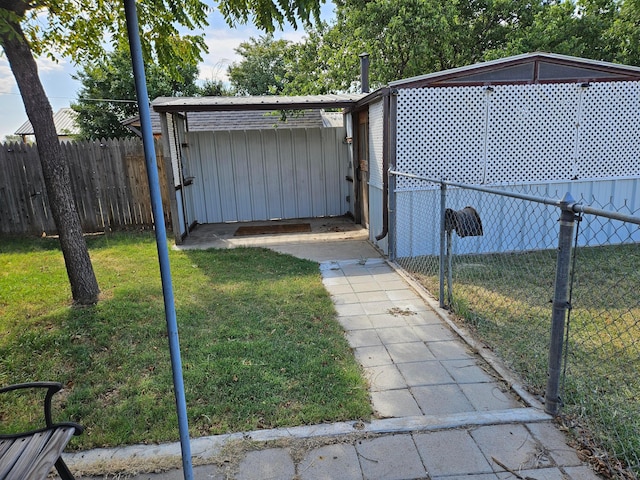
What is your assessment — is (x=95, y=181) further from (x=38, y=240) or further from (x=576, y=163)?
(x=576, y=163)

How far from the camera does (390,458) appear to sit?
217cm

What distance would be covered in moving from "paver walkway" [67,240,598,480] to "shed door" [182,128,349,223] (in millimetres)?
6818

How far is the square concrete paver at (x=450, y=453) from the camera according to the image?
2.08 m

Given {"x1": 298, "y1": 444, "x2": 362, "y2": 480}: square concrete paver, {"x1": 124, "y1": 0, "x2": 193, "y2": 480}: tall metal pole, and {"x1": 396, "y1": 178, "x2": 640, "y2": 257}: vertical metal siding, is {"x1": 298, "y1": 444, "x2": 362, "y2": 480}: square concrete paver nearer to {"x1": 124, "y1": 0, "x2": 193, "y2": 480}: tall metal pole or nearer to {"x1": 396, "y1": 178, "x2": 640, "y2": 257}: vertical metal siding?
{"x1": 124, "y1": 0, "x2": 193, "y2": 480}: tall metal pole

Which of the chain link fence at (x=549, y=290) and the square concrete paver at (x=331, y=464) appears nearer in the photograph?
the square concrete paver at (x=331, y=464)

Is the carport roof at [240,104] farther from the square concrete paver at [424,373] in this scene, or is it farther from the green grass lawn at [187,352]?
the square concrete paver at [424,373]

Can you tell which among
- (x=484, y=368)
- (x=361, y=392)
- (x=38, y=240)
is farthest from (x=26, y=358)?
(x=38, y=240)

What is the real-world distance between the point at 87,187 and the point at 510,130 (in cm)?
770

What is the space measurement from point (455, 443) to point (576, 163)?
5.37 metres

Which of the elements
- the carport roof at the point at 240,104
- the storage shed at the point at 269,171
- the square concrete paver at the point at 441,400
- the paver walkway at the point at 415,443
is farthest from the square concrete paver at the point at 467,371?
the storage shed at the point at 269,171

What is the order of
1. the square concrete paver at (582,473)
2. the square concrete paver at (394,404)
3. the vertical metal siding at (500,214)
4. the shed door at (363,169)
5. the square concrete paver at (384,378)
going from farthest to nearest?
Result: the shed door at (363,169) < the vertical metal siding at (500,214) < the square concrete paver at (384,378) < the square concrete paver at (394,404) < the square concrete paver at (582,473)

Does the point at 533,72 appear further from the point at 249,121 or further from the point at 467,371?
the point at 249,121

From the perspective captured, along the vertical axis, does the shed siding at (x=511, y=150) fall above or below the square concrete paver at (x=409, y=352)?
above

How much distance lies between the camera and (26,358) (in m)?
3.31
